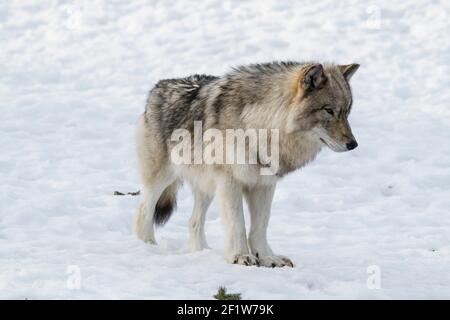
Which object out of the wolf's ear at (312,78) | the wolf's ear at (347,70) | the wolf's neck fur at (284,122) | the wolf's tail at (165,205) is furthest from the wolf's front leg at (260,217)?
the wolf's tail at (165,205)

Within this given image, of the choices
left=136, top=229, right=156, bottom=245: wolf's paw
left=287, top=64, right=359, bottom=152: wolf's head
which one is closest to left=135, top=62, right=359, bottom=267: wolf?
left=287, top=64, right=359, bottom=152: wolf's head

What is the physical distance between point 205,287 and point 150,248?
1497 millimetres

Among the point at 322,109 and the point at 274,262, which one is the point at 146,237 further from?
the point at 322,109

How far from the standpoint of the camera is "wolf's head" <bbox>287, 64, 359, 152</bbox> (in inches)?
215

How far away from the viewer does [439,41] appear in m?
13.4

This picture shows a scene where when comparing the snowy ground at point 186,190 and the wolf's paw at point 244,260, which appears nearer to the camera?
the snowy ground at point 186,190

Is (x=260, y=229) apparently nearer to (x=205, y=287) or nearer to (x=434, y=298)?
(x=205, y=287)

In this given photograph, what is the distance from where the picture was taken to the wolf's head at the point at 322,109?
5.47 meters

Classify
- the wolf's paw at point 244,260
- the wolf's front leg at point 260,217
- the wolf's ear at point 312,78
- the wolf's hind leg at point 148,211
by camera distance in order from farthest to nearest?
the wolf's hind leg at point 148,211 → the wolf's front leg at point 260,217 → the wolf's paw at point 244,260 → the wolf's ear at point 312,78

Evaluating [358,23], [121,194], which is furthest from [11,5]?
[121,194]

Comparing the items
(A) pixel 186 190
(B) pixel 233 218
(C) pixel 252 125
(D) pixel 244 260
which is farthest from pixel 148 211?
(A) pixel 186 190

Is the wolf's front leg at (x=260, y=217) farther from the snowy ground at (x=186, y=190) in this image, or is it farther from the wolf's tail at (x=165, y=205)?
the wolf's tail at (x=165, y=205)

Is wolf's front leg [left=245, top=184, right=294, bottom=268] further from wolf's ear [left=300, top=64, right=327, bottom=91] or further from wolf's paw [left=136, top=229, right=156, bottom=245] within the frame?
wolf's paw [left=136, top=229, right=156, bottom=245]
